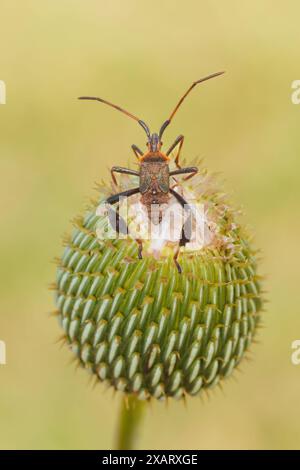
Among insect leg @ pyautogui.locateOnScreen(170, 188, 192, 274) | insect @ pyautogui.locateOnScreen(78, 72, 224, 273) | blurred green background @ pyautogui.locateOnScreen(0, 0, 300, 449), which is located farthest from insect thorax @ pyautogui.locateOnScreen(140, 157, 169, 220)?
blurred green background @ pyautogui.locateOnScreen(0, 0, 300, 449)

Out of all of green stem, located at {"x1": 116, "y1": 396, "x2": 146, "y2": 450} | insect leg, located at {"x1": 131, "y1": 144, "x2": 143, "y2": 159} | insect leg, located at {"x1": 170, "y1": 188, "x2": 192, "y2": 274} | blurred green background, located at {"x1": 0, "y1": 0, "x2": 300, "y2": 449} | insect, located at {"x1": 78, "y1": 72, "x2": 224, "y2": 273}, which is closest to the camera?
insect leg, located at {"x1": 170, "y1": 188, "x2": 192, "y2": 274}

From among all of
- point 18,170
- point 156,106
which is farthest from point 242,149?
point 18,170

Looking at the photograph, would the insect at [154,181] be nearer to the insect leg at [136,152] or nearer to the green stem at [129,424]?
the insect leg at [136,152]

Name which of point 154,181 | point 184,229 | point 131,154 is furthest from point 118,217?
point 131,154

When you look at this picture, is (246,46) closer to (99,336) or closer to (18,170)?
(18,170)

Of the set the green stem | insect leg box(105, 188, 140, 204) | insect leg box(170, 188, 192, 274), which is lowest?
the green stem

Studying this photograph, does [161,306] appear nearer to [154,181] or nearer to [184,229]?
[184,229]

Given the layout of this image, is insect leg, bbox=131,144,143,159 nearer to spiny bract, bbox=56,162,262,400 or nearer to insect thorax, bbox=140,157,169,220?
insect thorax, bbox=140,157,169,220
